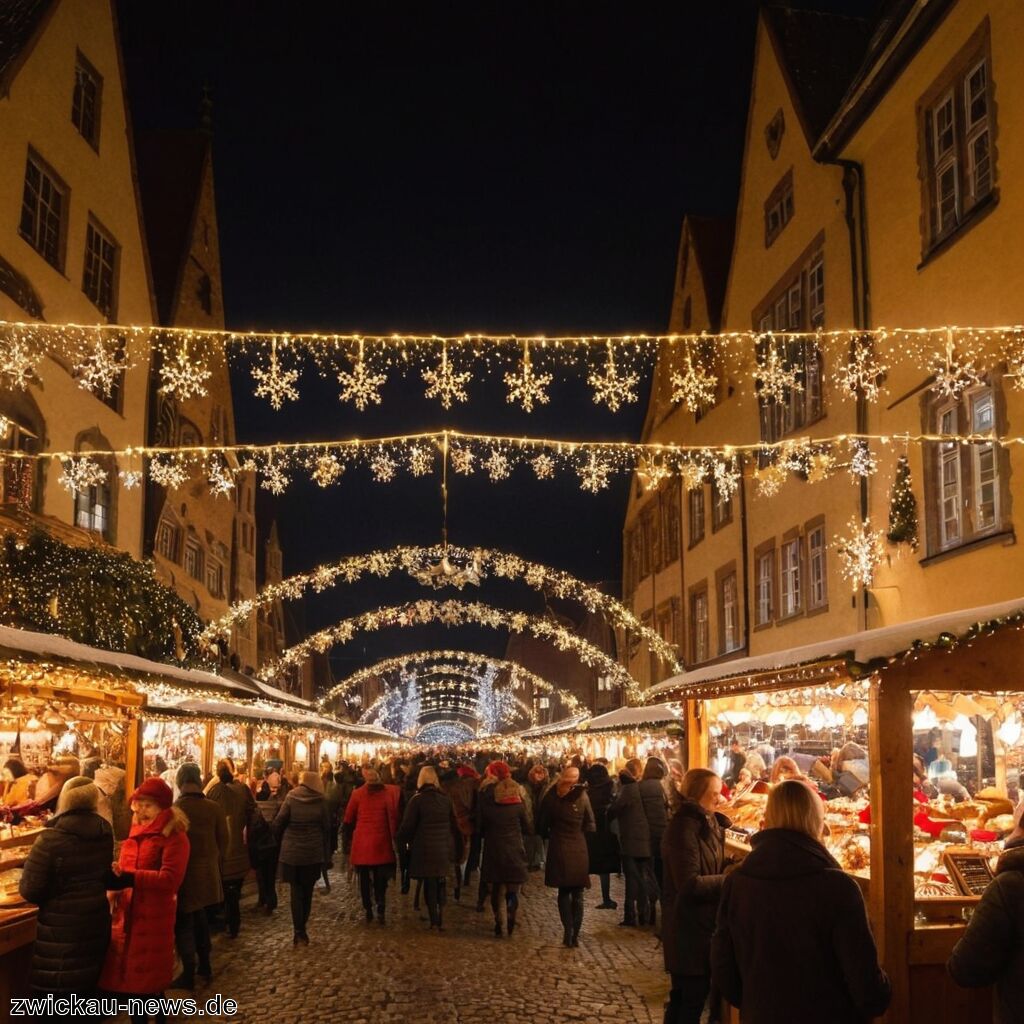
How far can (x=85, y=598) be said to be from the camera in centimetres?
1731

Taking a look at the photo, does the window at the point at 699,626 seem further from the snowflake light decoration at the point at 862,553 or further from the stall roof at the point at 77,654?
the stall roof at the point at 77,654

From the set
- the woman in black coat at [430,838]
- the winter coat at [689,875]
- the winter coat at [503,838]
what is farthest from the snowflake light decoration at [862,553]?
the winter coat at [689,875]

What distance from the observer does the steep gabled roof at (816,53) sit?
20.6 metres

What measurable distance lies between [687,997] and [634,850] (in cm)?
689

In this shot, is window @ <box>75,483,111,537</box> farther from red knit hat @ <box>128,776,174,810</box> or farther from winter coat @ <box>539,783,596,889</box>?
red knit hat @ <box>128,776,174,810</box>

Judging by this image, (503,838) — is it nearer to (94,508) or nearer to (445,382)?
(445,382)

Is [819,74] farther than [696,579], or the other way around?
[696,579]

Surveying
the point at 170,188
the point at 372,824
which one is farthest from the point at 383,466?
the point at 170,188

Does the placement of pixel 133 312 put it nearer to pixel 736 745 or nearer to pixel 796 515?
pixel 796 515

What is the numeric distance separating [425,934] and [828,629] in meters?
8.80

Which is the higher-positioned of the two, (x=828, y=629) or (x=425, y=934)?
(x=828, y=629)

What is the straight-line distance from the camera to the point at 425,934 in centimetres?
1338

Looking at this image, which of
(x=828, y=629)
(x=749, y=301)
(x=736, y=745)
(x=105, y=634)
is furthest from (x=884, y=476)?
(x=105, y=634)

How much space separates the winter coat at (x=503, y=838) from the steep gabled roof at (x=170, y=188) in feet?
62.9
